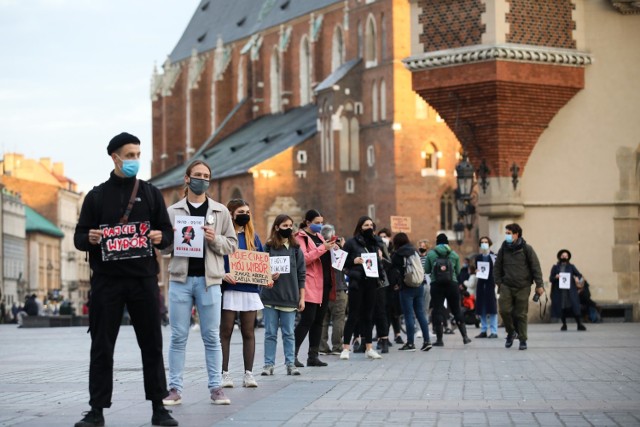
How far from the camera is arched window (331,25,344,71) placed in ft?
261

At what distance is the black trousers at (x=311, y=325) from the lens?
659 inches

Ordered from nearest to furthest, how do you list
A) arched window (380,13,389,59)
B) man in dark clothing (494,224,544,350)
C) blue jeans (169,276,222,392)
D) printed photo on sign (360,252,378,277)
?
blue jeans (169,276,222,392) → printed photo on sign (360,252,378,277) → man in dark clothing (494,224,544,350) → arched window (380,13,389,59)

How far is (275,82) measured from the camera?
90312 mm

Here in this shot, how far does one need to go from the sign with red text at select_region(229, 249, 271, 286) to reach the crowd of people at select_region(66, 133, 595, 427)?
8 centimetres

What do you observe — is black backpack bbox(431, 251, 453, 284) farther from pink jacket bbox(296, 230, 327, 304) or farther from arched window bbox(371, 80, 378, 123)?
arched window bbox(371, 80, 378, 123)

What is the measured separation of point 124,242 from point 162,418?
1.24m

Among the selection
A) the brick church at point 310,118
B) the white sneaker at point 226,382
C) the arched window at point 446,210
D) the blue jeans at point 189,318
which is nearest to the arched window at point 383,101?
the brick church at point 310,118

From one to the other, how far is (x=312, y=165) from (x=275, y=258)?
61.5m

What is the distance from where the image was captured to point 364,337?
19.1 meters

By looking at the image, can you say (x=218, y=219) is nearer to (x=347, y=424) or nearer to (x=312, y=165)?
(x=347, y=424)

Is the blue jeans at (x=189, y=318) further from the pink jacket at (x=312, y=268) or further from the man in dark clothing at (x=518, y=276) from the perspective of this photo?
the man in dark clothing at (x=518, y=276)

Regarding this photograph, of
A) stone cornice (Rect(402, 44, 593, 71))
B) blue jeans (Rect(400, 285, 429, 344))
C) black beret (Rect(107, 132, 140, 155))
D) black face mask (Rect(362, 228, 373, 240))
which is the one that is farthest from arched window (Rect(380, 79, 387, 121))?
black beret (Rect(107, 132, 140, 155))

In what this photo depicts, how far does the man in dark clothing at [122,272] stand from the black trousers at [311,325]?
6296mm

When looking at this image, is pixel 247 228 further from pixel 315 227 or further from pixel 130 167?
pixel 130 167
